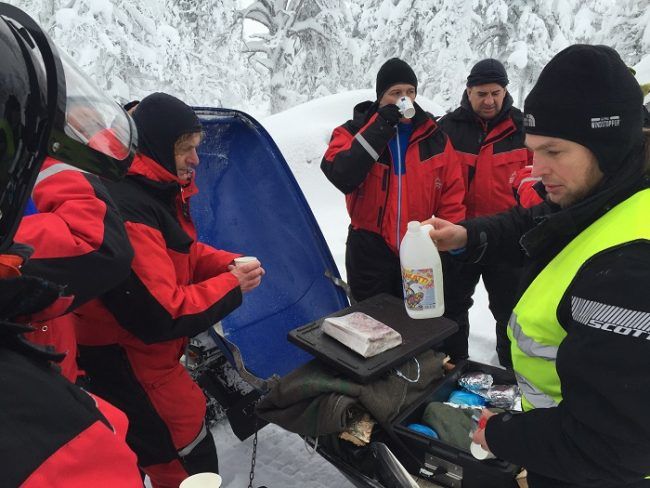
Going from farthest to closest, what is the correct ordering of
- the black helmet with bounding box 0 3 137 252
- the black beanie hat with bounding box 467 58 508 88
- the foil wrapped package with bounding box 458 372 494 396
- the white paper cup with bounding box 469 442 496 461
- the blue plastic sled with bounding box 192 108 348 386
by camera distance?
the black beanie hat with bounding box 467 58 508 88 < the blue plastic sled with bounding box 192 108 348 386 < the foil wrapped package with bounding box 458 372 494 396 < the white paper cup with bounding box 469 442 496 461 < the black helmet with bounding box 0 3 137 252

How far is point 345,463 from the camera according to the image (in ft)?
6.46

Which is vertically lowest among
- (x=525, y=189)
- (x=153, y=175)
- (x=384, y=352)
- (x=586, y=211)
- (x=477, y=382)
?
(x=477, y=382)

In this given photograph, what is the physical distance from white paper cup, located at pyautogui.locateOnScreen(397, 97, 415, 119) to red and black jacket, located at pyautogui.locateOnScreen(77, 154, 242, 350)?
56.7 inches

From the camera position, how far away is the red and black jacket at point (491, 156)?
3.24 meters

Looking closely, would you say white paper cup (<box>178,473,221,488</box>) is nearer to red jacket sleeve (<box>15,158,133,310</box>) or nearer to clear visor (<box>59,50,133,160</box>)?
red jacket sleeve (<box>15,158,133,310</box>)

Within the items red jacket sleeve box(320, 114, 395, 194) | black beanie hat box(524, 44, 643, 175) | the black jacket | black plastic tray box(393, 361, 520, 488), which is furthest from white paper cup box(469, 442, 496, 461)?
red jacket sleeve box(320, 114, 395, 194)

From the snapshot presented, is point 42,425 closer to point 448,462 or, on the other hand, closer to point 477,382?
point 448,462

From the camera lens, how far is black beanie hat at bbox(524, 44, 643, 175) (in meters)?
1.16

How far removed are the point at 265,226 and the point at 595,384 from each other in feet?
7.60

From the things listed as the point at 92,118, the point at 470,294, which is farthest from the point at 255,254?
the point at 92,118

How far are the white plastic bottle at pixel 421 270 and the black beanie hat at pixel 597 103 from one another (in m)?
0.86

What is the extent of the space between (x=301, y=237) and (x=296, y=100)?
14.1 metres

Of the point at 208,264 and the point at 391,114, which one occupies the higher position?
the point at 391,114

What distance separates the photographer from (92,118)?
1.12 metres
